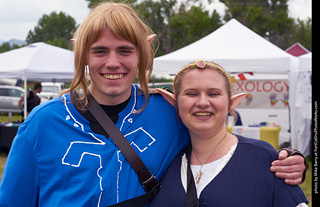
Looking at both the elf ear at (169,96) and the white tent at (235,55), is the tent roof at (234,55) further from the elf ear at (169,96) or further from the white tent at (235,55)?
the elf ear at (169,96)

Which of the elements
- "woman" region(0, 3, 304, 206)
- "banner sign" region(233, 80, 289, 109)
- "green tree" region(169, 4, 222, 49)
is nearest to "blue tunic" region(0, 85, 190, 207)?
"woman" region(0, 3, 304, 206)

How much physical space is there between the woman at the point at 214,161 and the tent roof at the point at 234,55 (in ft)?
18.3

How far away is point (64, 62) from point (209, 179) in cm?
958

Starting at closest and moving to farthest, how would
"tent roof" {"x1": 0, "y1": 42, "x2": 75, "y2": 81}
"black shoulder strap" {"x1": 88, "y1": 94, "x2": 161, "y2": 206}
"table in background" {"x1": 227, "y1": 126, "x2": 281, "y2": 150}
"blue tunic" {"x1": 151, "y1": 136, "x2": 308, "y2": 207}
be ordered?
"blue tunic" {"x1": 151, "y1": 136, "x2": 308, "y2": 207}
"black shoulder strap" {"x1": 88, "y1": 94, "x2": 161, "y2": 206}
"table in background" {"x1": 227, "y1": 126, "x2": 281, "y2": 150}
"tent roof" {"x1": 0, "y1": 42, "x2": 75, "y2": 81}

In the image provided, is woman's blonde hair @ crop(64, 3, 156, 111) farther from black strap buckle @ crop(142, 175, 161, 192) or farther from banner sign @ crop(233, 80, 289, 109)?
banner sign @ crop(233, 80, 289, 109)

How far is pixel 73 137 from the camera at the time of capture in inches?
66.7

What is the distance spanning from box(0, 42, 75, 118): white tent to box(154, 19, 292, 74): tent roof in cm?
322

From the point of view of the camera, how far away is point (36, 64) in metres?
9.84

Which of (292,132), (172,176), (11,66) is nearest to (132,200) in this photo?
(172,176)

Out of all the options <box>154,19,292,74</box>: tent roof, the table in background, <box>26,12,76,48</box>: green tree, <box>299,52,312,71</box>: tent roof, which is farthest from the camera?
<box>26,12,76,48</box>: green tree

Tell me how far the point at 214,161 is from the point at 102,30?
81cm

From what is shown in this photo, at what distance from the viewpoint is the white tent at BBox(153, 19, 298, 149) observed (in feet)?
23.5

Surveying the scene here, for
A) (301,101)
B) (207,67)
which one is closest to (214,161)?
(207,67)

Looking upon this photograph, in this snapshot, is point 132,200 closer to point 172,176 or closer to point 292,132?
point 172,176
